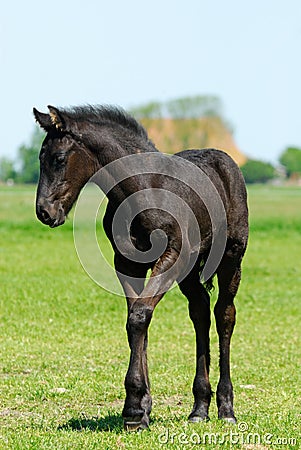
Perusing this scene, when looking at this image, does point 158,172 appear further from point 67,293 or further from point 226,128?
point 226,128

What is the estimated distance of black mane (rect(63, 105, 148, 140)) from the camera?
6.31 m

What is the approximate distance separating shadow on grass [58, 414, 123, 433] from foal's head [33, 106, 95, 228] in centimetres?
160

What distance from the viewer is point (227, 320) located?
7.05 m

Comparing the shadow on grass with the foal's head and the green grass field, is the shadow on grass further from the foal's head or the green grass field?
the foal's head

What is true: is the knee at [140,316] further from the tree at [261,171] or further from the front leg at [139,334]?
the tree at [261,171]

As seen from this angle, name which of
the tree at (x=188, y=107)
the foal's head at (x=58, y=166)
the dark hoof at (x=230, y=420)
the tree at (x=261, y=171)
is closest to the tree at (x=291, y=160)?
the tree at (x=261, y=171)

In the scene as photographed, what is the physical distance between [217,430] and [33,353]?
15.4ft

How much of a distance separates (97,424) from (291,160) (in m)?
144

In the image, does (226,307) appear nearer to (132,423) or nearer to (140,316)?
(140,316)

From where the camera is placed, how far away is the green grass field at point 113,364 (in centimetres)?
610

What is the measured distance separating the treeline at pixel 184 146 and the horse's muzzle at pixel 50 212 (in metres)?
4.62

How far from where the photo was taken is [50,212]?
19.6 ft

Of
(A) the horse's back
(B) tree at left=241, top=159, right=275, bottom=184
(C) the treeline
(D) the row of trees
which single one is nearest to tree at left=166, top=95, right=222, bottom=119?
(C) the treeline

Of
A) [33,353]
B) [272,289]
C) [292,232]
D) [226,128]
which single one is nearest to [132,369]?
[33,353]
